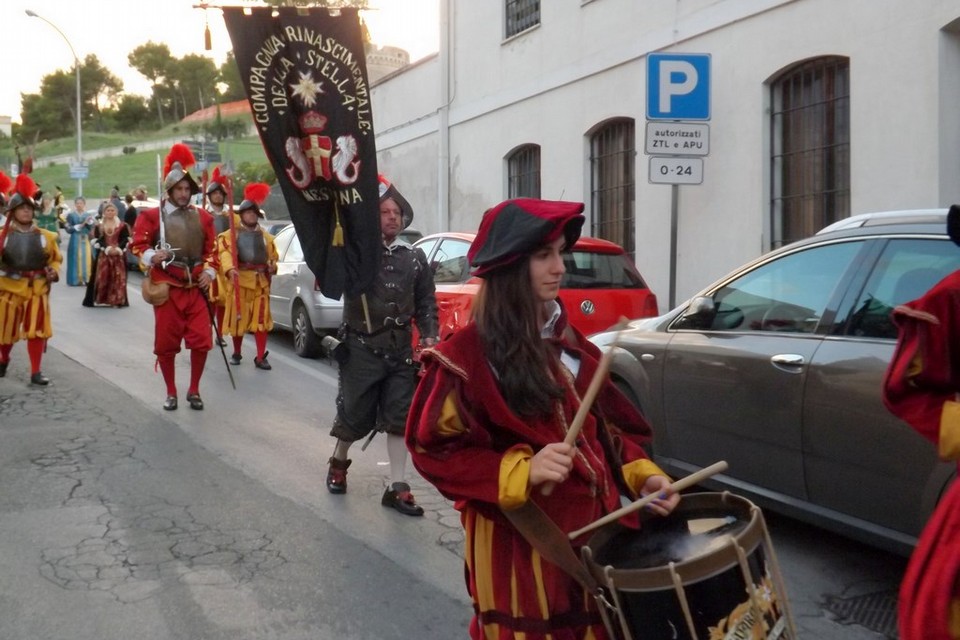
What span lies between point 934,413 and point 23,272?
9454 millimetres

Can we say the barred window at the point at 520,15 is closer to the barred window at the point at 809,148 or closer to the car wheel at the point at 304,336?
the barred window at the point at 809,148

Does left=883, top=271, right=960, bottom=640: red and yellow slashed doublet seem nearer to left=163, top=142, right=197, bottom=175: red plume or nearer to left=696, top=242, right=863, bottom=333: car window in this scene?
left=696, top=242, right=863, bottom=333: car window

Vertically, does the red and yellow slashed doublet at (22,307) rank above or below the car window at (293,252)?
below

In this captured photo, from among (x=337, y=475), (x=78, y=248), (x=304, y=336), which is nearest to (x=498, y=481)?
(x=337, y=475)

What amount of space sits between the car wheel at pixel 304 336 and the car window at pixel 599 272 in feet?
13.7

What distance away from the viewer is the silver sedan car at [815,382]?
448 centimetres

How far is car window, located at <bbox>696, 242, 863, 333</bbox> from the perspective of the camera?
504 cm

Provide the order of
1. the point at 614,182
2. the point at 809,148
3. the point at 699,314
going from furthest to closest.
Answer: the point at 614,182, the point at 809,148, the point at 699,314

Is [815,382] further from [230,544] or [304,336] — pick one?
[304,336]

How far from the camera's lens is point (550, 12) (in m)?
16.1

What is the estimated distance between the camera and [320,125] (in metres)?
6.42

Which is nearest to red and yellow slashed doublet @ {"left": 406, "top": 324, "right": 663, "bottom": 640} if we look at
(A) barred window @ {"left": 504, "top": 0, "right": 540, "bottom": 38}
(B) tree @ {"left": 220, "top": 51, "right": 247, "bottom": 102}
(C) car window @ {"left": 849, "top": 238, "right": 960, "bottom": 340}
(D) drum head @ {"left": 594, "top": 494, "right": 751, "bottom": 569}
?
(D) drum head @ {"left": 594, "top": 494, "right": 751, "bottom": 569}

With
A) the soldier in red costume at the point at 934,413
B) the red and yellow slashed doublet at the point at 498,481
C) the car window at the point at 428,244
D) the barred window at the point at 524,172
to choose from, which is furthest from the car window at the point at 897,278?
the barred window at the point at 524,172

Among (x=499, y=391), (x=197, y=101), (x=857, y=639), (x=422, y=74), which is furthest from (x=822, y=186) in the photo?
(x=197, y=101)
